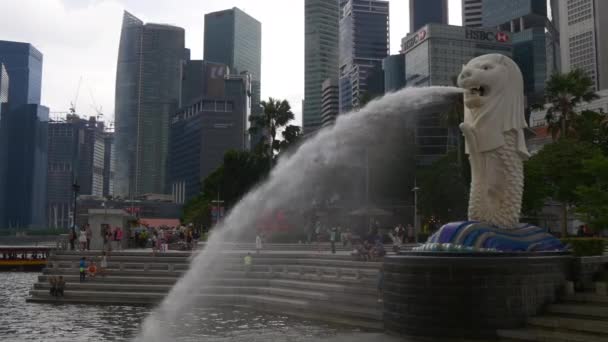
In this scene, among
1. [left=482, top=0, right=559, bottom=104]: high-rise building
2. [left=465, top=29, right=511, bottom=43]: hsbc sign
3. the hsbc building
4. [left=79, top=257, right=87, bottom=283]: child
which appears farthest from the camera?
[left=482, top=0, right=559, bottom=104]: high-rise building

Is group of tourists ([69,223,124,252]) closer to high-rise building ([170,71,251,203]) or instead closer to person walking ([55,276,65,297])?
person walking ([55,276,65,297])

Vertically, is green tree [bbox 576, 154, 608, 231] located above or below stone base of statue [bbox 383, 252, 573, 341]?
above

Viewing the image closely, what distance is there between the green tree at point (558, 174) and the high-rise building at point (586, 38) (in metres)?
122

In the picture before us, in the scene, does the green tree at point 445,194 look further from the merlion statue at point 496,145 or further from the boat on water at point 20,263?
the merlion statue at point 496,145

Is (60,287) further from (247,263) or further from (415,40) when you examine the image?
(415,40)

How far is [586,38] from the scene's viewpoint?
156 m

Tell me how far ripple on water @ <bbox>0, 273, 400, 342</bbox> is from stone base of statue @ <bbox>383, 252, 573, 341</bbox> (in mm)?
1541

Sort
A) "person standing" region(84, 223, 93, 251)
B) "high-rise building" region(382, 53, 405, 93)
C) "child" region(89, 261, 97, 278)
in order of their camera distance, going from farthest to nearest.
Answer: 1. "high-rise building" region(382, 53, 405, 93)
2. "person standing" region(84, 223, 93, 251)
3. "child" region(89, 261, 97, 278)

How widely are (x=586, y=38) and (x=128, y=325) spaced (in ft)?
529

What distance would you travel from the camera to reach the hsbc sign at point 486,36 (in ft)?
368

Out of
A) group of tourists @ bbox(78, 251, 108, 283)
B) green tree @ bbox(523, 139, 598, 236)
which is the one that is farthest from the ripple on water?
green tree @ bbox(523, 139, 598, 236)

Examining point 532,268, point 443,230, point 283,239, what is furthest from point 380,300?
point 283,239

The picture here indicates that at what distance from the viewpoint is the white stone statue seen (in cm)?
1664

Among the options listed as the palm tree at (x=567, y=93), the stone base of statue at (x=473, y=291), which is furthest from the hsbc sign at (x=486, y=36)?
the stone base of statue at (x=473, y=291)
